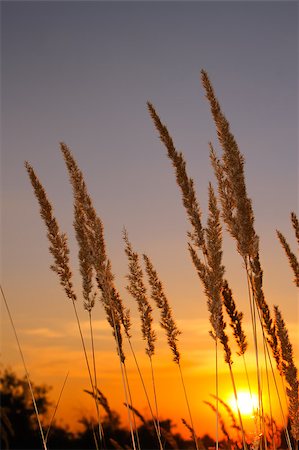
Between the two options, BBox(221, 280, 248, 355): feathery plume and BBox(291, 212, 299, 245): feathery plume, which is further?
BBox(291, 212, 299, 245): feathery plume

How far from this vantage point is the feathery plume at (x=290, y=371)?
3.98m

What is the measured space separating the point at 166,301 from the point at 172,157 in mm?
1258

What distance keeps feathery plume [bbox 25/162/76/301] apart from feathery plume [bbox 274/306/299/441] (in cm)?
147

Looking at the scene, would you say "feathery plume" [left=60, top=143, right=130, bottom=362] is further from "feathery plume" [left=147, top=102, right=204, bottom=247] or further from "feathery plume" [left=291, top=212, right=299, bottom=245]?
"feathery plume" [left=291, top=212, right=299, bottom=245]

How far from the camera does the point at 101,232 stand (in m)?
4.00

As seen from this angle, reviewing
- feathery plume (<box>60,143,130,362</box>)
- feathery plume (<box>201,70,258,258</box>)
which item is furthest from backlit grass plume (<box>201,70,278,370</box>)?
feathery plume (<box>60,143,130,362</box>)

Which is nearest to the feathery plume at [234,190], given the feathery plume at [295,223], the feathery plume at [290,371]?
the feathery plume at [290,371]

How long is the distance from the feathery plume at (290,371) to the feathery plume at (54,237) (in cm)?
147

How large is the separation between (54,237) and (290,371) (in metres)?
1.87

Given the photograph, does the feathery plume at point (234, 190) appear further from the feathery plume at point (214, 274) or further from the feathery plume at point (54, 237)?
the feathery plume at point (54, 237)

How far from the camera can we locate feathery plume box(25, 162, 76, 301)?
4273mm

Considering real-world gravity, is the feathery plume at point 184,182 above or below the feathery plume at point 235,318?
above

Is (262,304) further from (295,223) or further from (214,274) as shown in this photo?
(295,223)

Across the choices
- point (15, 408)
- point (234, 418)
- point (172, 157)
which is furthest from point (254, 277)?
point (15, 408)
